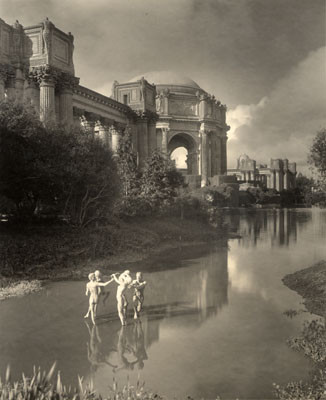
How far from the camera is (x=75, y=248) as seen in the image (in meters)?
17.6

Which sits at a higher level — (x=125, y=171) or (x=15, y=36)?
(x=15, y=36)

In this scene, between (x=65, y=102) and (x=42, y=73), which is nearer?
(x=42, y=73)

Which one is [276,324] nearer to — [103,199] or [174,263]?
[174,263]

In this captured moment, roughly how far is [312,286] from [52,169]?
1078 cm

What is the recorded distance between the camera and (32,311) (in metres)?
10.5

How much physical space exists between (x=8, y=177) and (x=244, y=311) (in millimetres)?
10278

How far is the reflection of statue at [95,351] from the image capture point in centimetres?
737

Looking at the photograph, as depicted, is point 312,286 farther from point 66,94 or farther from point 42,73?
point 66,94

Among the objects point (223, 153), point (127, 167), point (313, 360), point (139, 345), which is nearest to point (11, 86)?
point (127, 167)

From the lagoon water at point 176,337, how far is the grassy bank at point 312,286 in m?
0.33

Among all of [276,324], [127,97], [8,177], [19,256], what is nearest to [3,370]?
[276,324]

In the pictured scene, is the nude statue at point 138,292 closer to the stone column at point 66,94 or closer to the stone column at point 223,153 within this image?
the stone column at point 66,94

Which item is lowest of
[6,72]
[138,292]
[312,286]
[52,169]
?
[312,286]

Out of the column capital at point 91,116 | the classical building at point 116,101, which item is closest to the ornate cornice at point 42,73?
the classical building at point 116,101
